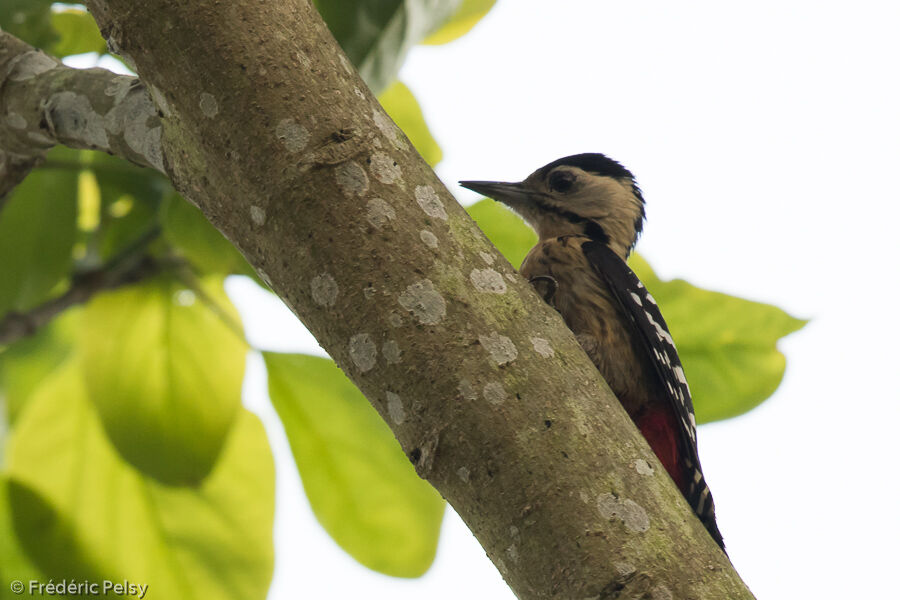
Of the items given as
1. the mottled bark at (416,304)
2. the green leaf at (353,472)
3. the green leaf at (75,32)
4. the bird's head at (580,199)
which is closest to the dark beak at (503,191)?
the bird's head at (580,199)

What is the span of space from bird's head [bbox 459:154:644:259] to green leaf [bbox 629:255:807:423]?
0.60 m

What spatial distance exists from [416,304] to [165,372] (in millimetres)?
1091

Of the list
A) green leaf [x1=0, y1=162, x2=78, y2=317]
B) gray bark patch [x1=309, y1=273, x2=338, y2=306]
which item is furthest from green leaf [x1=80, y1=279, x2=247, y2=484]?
gray bark patch [x1=309, y1=273, x2=338, y2=306]

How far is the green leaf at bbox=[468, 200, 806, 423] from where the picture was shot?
1.92m

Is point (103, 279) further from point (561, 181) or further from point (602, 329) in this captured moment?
point (561, 181)

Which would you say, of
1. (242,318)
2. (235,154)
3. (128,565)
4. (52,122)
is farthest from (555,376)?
(128,565)

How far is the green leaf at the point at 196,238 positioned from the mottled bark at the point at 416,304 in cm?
67

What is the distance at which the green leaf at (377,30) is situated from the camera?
1.70 m

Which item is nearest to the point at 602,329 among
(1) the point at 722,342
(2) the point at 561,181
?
(1) the point at 722,342

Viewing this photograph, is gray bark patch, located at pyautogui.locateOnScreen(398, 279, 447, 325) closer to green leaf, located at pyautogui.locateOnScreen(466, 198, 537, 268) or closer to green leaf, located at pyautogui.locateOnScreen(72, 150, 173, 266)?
green leaf, located at pyautogui.locateOnScreen(466, 198, 537, 268)

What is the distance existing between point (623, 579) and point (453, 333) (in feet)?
1.21

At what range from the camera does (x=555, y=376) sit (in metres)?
1.14

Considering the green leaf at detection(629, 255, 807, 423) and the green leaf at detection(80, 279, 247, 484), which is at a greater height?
the green leaf at detection(629, 255, 807, 423)

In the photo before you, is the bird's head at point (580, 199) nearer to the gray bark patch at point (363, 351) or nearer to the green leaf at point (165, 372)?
the green leaf at point (165, 372)
